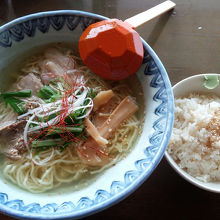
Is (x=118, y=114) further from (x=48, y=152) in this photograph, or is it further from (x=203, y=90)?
(x=203, y=90)

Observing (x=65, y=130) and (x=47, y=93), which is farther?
(x=47, y=93)

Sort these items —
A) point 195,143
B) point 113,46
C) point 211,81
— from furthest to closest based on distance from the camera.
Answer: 1. point 211,81
2. point 195,143
3. point 113,46

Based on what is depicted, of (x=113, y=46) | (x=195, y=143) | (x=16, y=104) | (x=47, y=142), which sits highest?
(x=113, y=46)

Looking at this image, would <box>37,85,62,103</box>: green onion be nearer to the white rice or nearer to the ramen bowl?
the ramen bowl

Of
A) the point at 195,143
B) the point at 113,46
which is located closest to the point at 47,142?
the point at 113,46

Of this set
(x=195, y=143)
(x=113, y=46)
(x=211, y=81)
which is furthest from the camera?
(x=211, y=81)

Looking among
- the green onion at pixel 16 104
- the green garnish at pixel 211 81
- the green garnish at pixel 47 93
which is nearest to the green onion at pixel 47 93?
the green garnish at pixel 47 93

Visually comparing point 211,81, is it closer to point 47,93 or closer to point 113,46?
point 113,46
